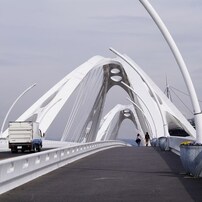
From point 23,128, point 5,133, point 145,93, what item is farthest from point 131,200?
point 145,93

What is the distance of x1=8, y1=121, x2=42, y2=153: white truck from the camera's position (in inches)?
1732

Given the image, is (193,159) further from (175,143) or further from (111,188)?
(175,143)

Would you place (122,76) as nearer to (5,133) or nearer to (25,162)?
(5,133)

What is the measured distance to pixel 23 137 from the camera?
44.2 metres

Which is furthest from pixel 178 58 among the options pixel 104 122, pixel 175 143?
pixel 104 122

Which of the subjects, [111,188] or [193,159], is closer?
[111,188]

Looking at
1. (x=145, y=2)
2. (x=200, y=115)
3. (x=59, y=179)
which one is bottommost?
(x=59, y=179)

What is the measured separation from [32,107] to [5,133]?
5.81 meters

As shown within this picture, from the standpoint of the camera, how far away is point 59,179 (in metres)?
19.1

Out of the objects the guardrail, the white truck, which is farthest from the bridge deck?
the white truck

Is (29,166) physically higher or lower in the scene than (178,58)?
lower

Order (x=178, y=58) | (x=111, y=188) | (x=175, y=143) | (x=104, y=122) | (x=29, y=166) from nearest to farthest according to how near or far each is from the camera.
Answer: (x=111, y=188)
(x=29, y=166)
(x=178, y=58)
(x=175, y=143)
(x=104, y=122)

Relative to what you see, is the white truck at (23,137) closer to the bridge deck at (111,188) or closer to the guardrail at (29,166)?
the guardrail at (29,166)

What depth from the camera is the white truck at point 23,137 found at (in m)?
44.0
